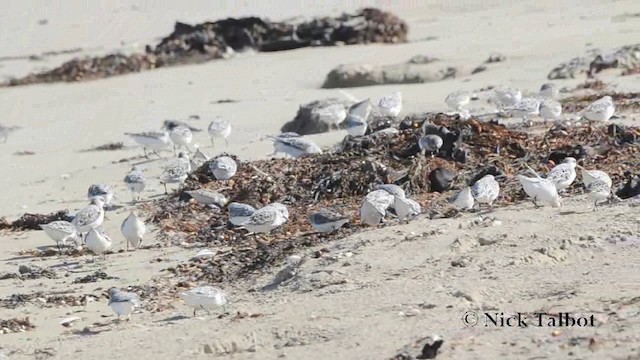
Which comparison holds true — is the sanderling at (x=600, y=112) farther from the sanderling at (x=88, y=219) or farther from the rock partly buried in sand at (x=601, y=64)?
the sanderling at (x=88, y=219)

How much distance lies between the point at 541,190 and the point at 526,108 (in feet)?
10.2

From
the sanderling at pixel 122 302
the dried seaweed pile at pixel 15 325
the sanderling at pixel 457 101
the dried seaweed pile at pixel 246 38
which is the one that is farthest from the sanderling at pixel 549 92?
the dried seaweed pile at pixel 246 38

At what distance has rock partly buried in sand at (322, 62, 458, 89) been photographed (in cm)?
1508

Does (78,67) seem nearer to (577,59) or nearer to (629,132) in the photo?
(577,59)

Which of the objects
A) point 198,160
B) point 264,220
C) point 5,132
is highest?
point 264,220

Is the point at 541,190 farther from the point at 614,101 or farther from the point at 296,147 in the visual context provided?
the point at 614,101

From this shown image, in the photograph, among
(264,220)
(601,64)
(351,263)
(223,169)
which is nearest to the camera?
(351,263)

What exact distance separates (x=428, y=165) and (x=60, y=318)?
3048 millimetres

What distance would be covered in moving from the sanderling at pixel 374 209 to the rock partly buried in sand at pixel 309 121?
4318 mm

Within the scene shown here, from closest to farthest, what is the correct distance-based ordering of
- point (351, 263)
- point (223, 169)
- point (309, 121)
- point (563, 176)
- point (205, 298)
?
point (205, 298) < point (351, 263) < point (563, 176) < point (223, 169) < point (309, 121)

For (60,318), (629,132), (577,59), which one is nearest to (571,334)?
(60,318)

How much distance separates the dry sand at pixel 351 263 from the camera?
593 cm

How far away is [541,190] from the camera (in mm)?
7906

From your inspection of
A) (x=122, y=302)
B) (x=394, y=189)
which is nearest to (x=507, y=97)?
(x=394, y=189)
